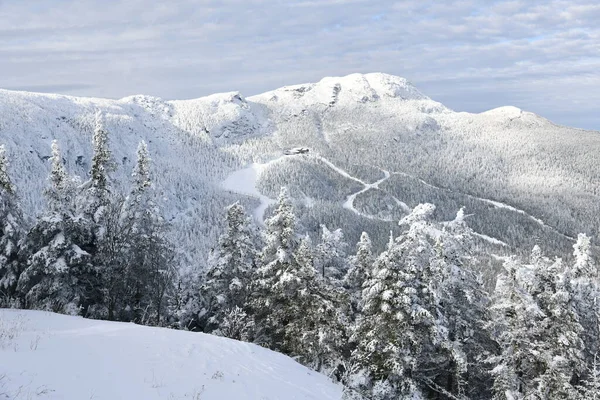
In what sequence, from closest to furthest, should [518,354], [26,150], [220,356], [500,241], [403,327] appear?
[220,356] → [403,327] → [518,354] → [26,150] → [500,241]

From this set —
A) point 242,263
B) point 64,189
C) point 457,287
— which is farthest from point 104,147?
point 457,287

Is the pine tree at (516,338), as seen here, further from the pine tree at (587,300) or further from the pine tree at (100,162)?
the pine tree at (100,162)

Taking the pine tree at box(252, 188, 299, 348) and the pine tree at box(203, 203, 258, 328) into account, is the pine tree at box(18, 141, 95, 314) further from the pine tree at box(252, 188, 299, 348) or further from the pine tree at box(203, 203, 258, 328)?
the pine tree at box(252, 188, 299, 348)

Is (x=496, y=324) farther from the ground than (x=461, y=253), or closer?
closer

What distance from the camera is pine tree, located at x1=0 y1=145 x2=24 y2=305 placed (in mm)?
25375

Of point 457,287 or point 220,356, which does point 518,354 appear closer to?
point 457,287

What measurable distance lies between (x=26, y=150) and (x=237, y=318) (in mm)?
176502

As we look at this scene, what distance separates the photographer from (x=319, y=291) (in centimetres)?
2558

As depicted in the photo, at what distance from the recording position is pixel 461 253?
2342 centimetres

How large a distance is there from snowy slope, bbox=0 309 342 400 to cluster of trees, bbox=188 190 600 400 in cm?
547

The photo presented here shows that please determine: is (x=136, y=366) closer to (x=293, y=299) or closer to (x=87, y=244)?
(x=293, y=299)

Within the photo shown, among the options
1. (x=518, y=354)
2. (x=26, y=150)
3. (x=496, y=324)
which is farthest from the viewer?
(x=26, y=150)

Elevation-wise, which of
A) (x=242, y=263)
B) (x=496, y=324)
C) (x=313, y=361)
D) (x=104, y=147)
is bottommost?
(x=313, y=361)

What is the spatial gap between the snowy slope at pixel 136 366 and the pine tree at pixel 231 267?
12.8 metres
